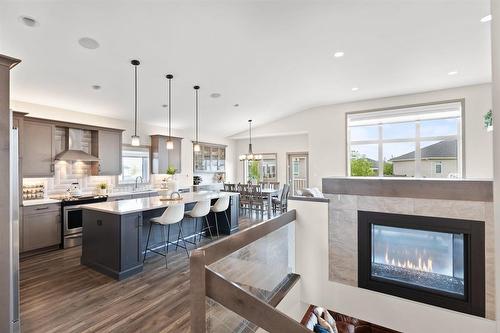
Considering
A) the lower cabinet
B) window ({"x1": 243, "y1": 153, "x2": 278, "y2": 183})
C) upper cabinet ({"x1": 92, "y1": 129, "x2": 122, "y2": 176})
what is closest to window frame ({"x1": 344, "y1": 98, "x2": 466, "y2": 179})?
window ({"x1": 243, "y1": 153, "x2": 278, "y2": 183})

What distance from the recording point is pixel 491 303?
2250 mm

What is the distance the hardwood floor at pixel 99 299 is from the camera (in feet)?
7.33

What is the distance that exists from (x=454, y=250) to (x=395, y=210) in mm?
649

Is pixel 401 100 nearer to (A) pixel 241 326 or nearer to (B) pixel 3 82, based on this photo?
(A) pixel 241 326

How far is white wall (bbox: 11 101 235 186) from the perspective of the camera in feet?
14.9

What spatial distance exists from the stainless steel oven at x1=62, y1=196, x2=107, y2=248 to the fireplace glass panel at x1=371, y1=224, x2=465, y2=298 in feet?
15.7

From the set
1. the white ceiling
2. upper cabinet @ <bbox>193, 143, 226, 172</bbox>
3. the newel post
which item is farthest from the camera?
upper cabinet @ <bbox>193, 143, 226, 172</bbox>

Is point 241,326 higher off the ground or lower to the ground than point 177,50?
lower

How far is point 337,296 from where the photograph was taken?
2.87 m

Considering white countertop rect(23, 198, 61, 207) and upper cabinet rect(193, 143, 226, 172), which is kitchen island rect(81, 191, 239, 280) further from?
upper cabinet rect(193, 143, 226, 172)

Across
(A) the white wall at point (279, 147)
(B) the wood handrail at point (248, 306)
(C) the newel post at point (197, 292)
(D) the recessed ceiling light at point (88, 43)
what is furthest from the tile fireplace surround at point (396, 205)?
(A) the white wall at point (279, 147)

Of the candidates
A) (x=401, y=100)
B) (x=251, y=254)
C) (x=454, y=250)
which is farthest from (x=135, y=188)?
(x=401, y=100)

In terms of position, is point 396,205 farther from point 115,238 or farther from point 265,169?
point 265,169

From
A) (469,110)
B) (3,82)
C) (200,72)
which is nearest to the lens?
(3,82)
